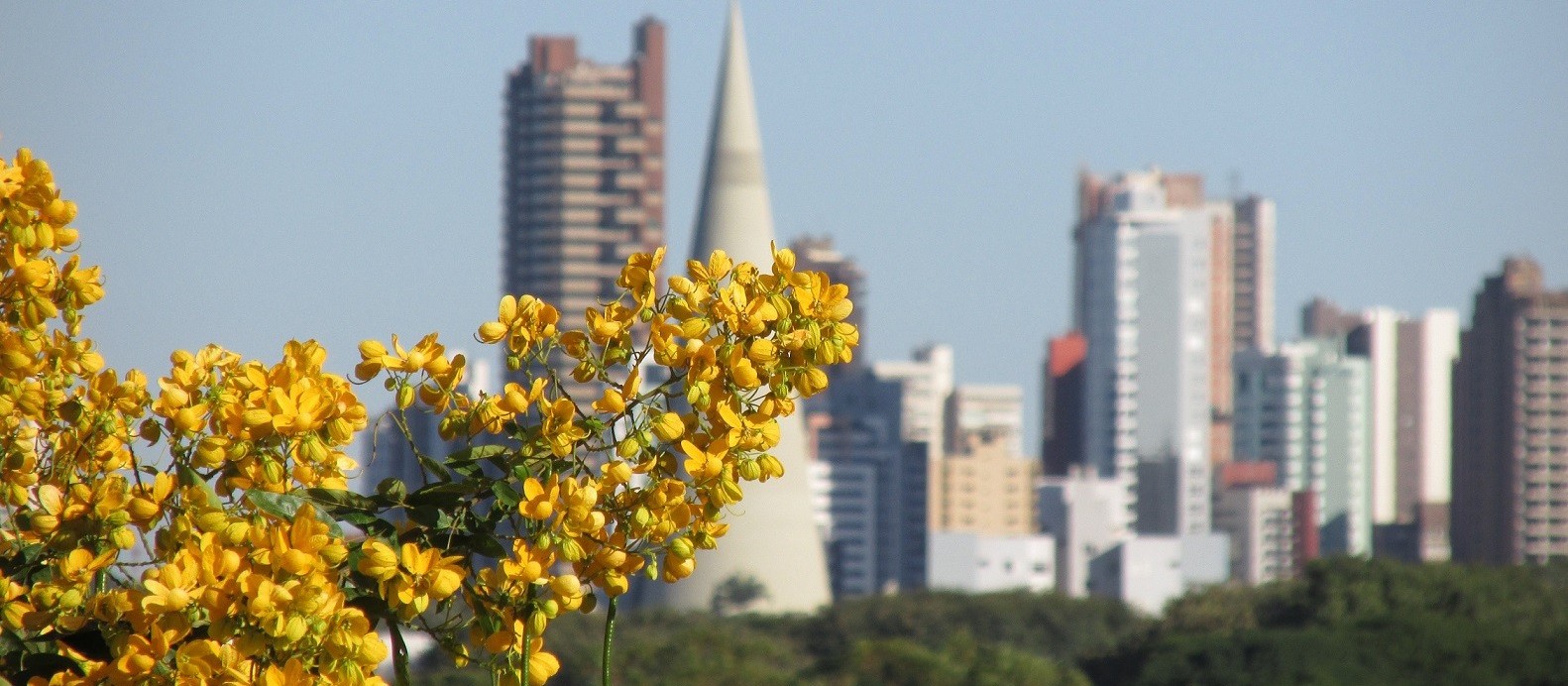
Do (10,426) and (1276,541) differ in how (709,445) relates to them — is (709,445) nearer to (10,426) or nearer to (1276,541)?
(10,426)

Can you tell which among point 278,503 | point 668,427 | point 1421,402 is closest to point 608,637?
point 668,427

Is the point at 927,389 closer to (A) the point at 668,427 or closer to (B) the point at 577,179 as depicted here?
(B) the point at 577,179

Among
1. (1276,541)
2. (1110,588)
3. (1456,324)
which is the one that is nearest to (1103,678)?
(1110,588)

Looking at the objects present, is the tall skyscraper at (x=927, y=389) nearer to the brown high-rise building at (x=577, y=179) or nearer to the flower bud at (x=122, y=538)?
the brown high-rise building at (x=577, y=179)

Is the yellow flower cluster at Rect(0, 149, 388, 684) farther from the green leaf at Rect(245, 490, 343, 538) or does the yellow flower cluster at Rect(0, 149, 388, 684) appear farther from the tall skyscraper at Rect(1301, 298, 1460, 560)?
the tall skyscraper at Rect(1301, 298, 1460, 560)

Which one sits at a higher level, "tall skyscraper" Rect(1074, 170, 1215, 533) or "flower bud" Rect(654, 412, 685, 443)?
"tall skyscraper" Rect(1074, 170, 1215, 533)

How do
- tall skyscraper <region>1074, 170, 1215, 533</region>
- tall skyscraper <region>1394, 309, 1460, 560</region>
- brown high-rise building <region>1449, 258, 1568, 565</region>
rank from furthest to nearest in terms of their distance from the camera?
1. tall skyscraper <region>1394, 309, 1460, 560</region>
2. tall skyscraper <region>1074, 170, 1215, 533</region>
3. brown high-rise building <region>1449, 258, 1568, 565</region>

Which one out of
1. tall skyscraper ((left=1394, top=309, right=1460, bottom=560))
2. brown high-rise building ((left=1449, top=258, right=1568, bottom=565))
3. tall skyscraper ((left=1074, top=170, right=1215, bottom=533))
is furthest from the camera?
tall skyscraper ((left=1394, top=309, right=1460, bottom=560))

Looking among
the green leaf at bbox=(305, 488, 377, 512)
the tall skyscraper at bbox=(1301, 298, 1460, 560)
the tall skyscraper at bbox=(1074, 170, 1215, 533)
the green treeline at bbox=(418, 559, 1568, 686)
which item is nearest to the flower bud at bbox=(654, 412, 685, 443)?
the green leaf at bbox=(305, 488, 377, 512)
